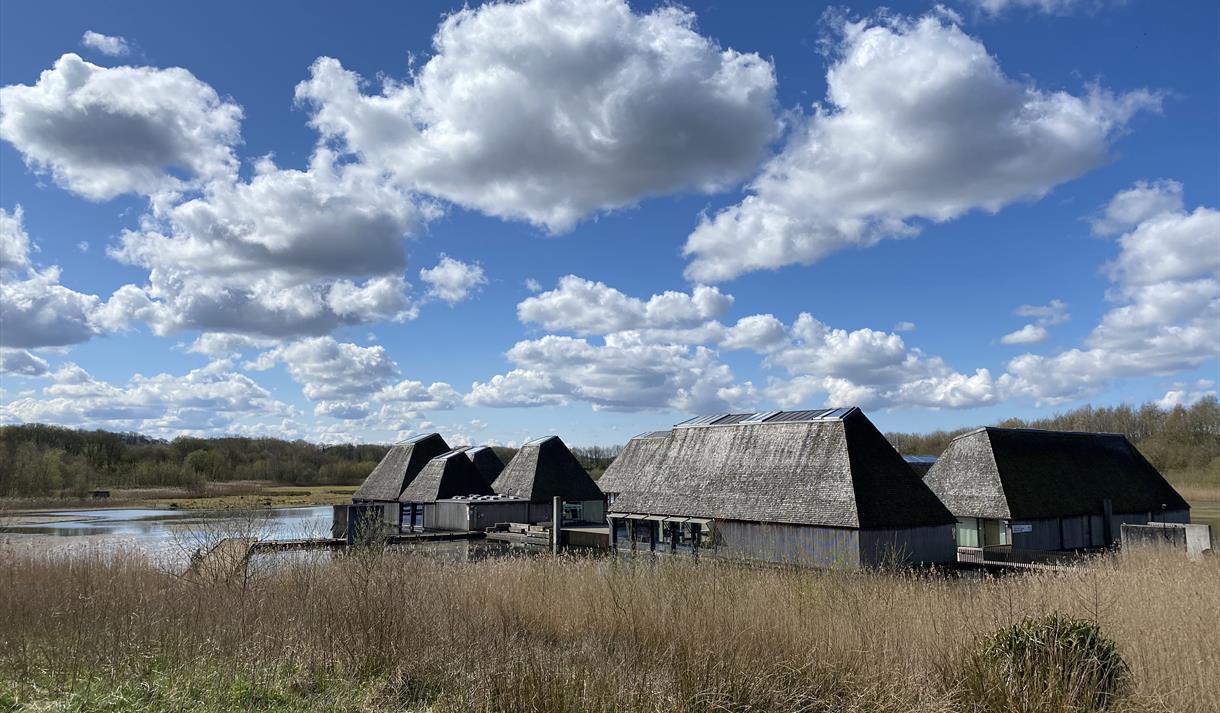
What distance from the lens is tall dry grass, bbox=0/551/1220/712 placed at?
7961 mm

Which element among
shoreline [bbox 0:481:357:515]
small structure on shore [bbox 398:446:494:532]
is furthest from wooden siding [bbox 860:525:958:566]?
shoreline [bbox 0:481:357:515]

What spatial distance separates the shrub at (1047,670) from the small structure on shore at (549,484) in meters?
35.4

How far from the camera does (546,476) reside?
144 ft

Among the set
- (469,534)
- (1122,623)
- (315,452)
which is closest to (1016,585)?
(1122,623)

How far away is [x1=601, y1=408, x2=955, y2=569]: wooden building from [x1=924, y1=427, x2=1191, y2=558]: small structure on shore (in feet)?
22.2

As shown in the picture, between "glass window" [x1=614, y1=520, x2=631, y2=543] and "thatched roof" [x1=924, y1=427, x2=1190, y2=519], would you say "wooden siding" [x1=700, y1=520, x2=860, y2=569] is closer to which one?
"glass window" [x1=614, y1=520, x2=631, y2=543]

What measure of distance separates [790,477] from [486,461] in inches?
1238

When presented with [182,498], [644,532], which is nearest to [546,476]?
[644,532]

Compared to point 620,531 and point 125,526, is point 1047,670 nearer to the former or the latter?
point 620,531

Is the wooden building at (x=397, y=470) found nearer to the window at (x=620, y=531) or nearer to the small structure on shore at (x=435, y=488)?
the small structure on shore at (x=435, y=488)

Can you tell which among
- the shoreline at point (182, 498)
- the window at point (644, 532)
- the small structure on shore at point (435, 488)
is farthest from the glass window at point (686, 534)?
the shoreline at point (182, 498)

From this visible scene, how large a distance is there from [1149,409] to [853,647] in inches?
4202

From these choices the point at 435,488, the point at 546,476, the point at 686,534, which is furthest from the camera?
the point at 546,476

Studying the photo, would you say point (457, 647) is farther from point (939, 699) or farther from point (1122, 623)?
point (1122, 623)
